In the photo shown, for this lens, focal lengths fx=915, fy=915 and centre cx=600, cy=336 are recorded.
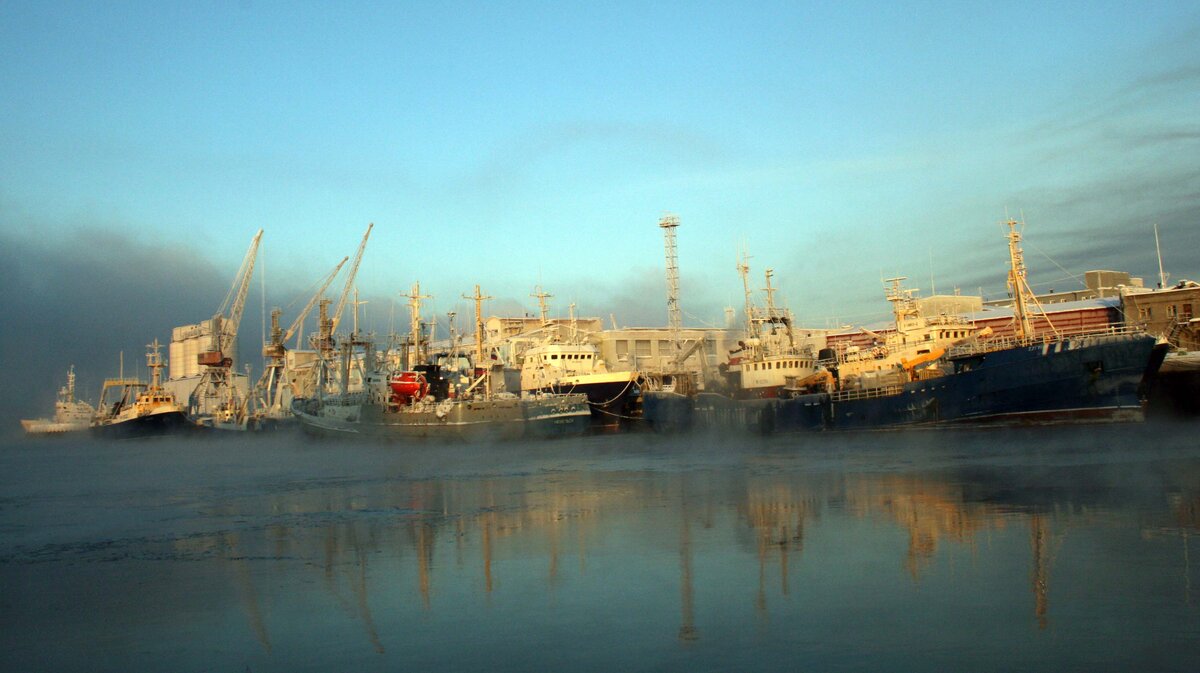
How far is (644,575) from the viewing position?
1343cm

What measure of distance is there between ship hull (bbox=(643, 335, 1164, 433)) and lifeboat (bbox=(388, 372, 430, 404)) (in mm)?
29077

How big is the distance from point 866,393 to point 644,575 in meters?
41.6

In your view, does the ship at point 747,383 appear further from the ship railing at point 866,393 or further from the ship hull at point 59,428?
the ship hull at point 59,428

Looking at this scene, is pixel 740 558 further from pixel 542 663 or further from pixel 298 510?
pixel 298 510

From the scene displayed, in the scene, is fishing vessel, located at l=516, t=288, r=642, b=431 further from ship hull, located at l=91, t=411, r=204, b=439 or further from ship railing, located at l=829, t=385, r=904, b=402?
ship hull, located at l=91, t=411, r=204, b=439

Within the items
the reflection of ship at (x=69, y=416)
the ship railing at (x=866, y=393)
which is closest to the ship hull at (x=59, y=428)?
the reflection of ship at (x=69, y=416)

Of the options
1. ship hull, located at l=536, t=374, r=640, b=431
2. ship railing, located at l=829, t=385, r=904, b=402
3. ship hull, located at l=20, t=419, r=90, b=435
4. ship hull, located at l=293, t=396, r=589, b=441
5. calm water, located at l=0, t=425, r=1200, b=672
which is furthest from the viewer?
ship hull, located at l=20, t=419, r=90, b=435

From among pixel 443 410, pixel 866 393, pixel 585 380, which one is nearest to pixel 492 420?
pixel 443 410

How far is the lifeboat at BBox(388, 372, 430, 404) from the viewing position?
6494 cm

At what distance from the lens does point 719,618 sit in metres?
10.7

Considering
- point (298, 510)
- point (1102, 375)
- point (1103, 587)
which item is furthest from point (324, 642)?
point (1102, 375)

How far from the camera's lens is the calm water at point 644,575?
954cm

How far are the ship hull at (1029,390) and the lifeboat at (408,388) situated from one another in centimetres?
2908

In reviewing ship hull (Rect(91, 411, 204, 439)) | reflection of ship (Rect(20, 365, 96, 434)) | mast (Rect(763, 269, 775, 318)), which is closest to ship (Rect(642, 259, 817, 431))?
mast (Rect(763, 269, 775, 318))
